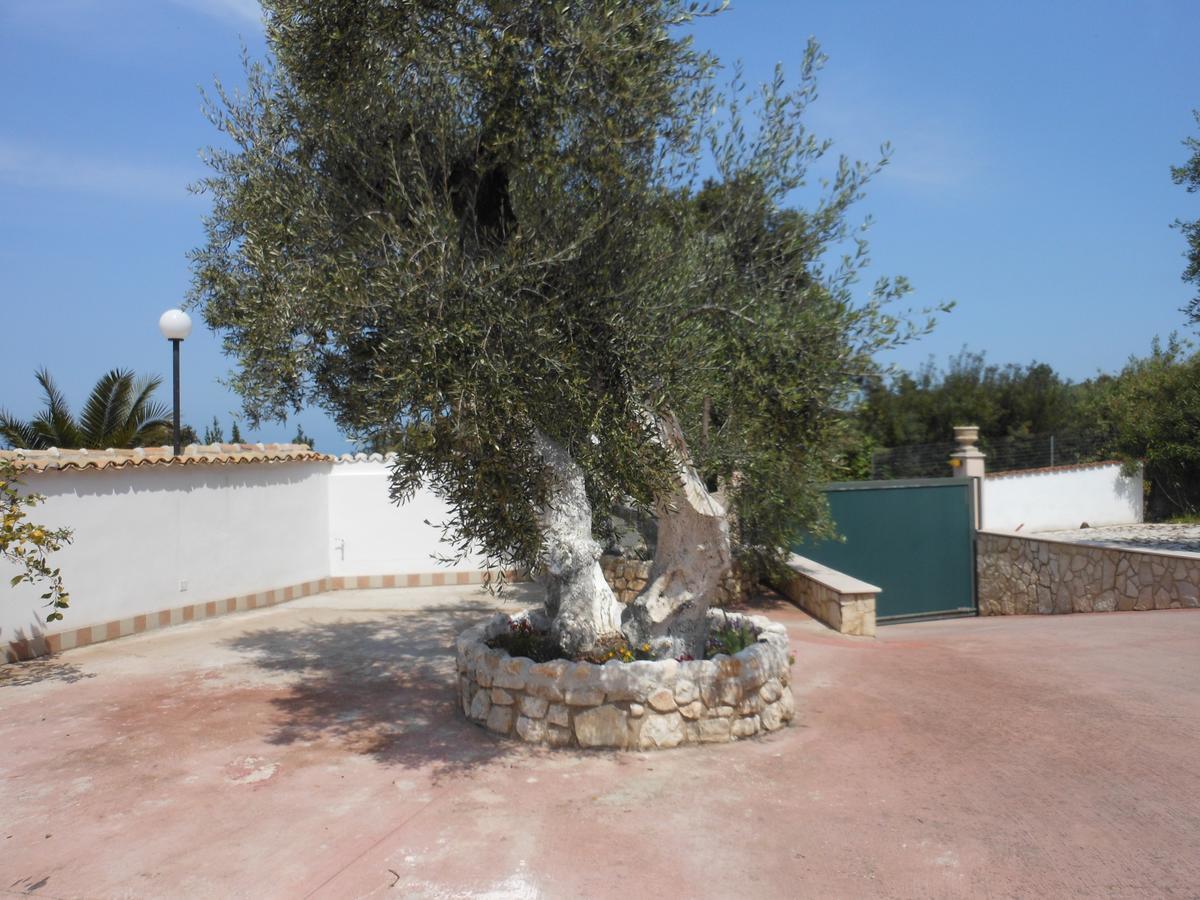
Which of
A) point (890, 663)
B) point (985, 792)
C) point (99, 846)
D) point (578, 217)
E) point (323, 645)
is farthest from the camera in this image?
point (323, 645)

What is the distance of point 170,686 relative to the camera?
8.53 meters

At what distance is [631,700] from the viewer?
655 cm

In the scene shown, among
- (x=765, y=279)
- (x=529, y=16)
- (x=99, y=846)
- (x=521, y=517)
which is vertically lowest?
(x=99, y=846)

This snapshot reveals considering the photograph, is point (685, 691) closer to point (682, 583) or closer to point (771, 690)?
point (771, 690)

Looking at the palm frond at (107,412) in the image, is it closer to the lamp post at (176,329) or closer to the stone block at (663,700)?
the lamp post at (176,329)

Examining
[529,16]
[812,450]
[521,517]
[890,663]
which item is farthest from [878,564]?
[529,16]

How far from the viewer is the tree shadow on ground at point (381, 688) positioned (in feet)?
21.9

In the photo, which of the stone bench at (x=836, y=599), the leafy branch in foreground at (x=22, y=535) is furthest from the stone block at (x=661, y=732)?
the leafy branch in foreground at (x=22, y=535)

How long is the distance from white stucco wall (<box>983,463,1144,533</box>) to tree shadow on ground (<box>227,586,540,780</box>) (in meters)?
12.2

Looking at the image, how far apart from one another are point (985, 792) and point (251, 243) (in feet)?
19.7

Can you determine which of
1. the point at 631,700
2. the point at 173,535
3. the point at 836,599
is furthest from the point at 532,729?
the point at 173,535

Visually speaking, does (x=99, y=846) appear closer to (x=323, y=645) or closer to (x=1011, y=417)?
(x=323, y=645)

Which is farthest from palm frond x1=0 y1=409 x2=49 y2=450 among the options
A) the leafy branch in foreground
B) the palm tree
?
the leafy branch in foreground

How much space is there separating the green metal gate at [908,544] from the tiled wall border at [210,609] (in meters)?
5.60
